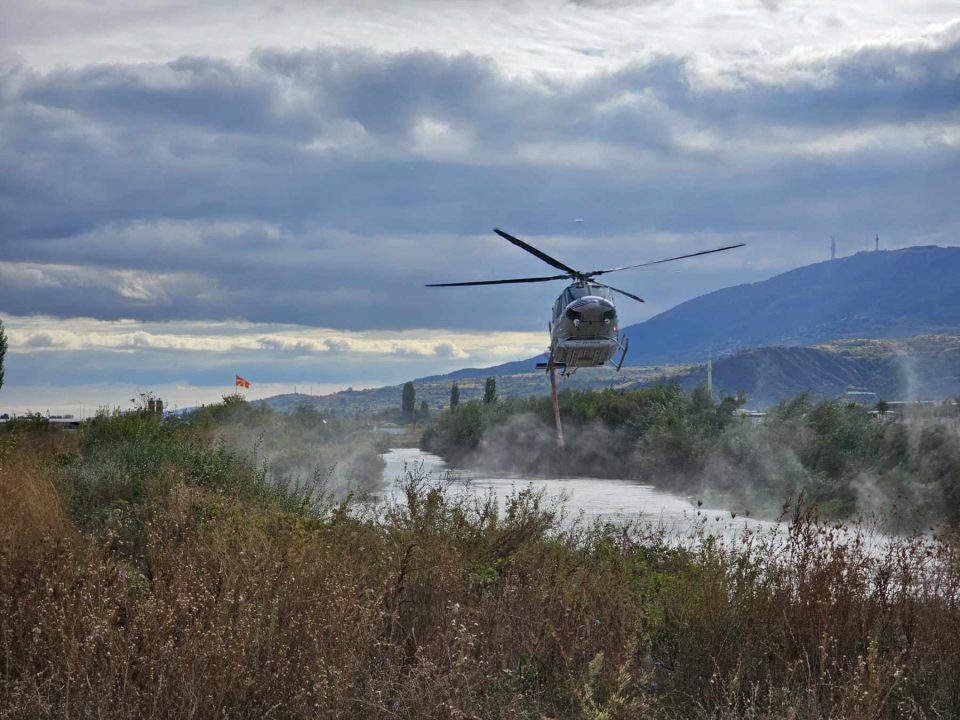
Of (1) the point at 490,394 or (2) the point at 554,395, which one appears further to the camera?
(1) the point at 490,394

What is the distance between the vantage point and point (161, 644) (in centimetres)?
673

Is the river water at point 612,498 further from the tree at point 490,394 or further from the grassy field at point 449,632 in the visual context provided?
the grassy field at point 449,632

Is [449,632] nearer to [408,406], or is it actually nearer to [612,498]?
[612,498]

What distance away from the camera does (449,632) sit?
6.90m

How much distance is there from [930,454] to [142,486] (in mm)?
29483

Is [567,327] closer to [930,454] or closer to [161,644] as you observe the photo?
[930,454]

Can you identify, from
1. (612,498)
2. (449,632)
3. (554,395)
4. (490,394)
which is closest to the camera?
(449,632)

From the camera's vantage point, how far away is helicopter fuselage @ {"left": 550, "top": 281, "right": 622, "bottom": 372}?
3859cm

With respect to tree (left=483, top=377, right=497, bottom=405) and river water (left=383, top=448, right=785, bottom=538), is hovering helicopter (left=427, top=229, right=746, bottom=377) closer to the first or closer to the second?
river water (left=383, top=448, right=785, bottom=538)

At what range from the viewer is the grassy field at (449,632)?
660cm

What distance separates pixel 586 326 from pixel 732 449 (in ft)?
41.3

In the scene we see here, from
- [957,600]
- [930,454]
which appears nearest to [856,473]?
[930,454]

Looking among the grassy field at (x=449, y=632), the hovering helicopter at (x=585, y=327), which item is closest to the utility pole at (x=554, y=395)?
the hovering helicopter at (x=585, y=327)

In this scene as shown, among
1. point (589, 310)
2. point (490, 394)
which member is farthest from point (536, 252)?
point (490, 394)
